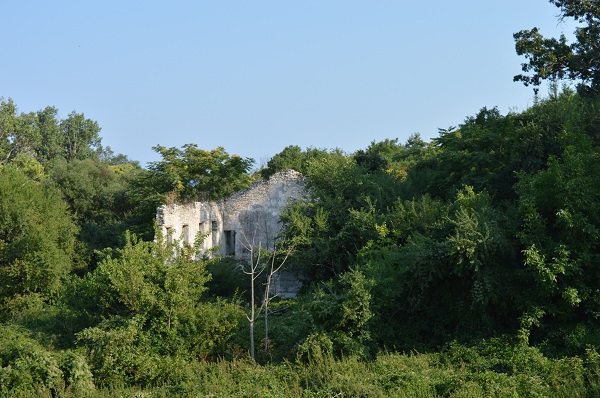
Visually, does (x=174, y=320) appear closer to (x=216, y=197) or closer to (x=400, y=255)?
(x=400, y=255)

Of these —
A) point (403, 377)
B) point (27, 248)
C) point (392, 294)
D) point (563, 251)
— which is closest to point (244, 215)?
point (27, 248)

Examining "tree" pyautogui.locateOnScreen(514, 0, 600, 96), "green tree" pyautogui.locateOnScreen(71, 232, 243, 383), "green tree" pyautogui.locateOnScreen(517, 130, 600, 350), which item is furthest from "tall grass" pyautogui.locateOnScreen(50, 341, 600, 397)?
"tree" pyautogui.locateOnScreen(514, 0, 600, 96)

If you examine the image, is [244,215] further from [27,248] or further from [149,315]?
[149,315]

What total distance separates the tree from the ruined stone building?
897cm

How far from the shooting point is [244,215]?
2717 centimetres

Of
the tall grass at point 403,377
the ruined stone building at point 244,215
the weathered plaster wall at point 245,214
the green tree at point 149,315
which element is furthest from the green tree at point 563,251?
the ruined stone building at point 244,215

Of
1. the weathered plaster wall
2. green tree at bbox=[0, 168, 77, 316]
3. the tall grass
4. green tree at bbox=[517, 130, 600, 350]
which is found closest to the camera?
the tall grass

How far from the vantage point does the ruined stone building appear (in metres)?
25.8

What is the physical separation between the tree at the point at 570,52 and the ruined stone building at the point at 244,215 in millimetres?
8969

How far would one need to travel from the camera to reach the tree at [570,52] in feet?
66.7

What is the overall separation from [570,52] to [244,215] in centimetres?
1261

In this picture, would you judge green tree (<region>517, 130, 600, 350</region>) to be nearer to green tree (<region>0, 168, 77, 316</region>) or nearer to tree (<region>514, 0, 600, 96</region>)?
tree (<region>514, 0, 600, 96</region>)

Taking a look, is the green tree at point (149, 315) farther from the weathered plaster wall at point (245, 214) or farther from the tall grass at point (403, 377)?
the weathered plaster wall at point (245, 214)

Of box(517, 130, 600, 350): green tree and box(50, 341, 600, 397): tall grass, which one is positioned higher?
box(517, 130, 600, 350): green tree
